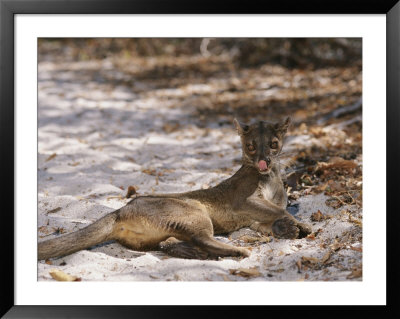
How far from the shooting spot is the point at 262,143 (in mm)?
4785

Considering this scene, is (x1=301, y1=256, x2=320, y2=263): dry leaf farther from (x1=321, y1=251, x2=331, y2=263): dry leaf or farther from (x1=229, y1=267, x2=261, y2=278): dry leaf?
(x1=229, y1=267, x2=261, y2=278): dry leaf

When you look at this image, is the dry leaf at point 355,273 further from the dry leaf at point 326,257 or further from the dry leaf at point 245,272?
the dry leaf at point 245,272

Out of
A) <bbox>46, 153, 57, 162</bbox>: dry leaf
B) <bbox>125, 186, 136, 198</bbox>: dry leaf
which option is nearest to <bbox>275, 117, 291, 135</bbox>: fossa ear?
<bbox>125, 186, 136, 198</bbox>: dry leaf

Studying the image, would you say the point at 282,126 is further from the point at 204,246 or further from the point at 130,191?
the point at 130,191

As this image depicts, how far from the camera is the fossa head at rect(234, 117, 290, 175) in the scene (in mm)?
4773

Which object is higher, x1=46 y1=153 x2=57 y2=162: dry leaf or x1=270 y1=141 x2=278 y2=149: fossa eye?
x1=46 y1=153 x2=57 y2=162: dry leaf

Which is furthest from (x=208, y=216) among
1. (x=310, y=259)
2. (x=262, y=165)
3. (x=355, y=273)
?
(x=355, y=273)

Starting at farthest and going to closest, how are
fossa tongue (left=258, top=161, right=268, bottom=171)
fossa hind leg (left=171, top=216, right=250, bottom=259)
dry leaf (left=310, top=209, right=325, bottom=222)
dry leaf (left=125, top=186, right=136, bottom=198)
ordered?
dry leaf (left=125, top=186, right=136, bottom=198)
dry leaf (left=310, top=209, right=325, bottom=222)
fossa tongue (left=258, top=161, right=268, bottom=171)
fossa hind leg (left=171, top=216, right=250, bottom=259)

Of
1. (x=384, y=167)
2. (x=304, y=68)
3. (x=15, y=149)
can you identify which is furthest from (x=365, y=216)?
(x=304, y=68)

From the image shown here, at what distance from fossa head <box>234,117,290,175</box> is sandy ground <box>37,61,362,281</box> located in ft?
2.21

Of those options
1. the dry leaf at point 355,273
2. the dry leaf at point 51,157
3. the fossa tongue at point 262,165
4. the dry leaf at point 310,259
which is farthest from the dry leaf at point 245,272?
the dry leaf at point 51,157

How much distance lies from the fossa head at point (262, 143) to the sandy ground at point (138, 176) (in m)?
0.67

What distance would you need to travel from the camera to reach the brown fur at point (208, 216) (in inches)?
176

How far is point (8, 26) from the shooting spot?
4.16 meters
